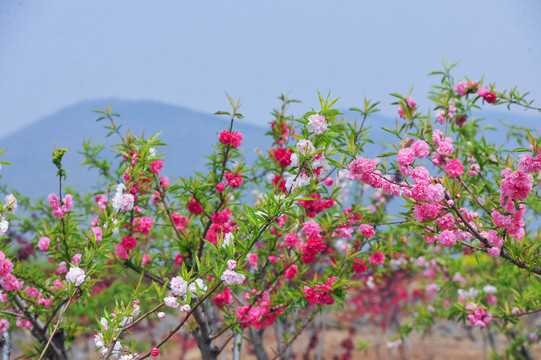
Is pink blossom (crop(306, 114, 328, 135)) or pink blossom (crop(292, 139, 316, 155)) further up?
pink blossom (crop(306, 114, 328, 135))

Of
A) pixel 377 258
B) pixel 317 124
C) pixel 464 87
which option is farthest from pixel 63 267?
pixel 464 87

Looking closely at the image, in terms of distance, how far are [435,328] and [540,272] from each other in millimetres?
13152

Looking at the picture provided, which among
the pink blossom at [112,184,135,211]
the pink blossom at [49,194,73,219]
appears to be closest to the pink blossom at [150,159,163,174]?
the pink blossom at [112,184,135,211]

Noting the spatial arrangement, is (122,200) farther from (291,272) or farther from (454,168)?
(454,168)

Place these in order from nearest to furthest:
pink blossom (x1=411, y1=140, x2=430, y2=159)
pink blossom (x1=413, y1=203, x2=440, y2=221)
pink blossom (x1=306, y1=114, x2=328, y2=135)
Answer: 1. pink blossom (x1=413, y1=203, x2=440, y2=221)
2. pink blossom (x1=306, y1=114, x2=328, y2=135)
3. pink blossom (x1=411, y1=140, x2=430, y2=159)

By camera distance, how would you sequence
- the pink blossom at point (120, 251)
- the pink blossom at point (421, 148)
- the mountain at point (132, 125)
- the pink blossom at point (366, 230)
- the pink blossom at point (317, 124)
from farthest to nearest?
the mountain at point (132, 125), the pink blossom at point (120, 251), the pink blossom at point (366, 230), the pink blossom at point (421, 148), the pink blossom at point (317, 124)

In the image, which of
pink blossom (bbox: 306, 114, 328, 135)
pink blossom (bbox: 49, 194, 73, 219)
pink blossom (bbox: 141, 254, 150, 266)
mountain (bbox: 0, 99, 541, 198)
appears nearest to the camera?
pink blossom (bbox: 306, 114, 328, 135)

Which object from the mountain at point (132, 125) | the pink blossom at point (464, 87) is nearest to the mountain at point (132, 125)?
the mountain at point (132, 125)

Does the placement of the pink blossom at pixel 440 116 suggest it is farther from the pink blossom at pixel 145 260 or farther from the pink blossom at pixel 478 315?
the pink blossom at pixel 145 260

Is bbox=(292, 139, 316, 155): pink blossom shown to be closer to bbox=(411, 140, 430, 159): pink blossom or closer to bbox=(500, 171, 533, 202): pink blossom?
bbox=(411, 140, 430, 159): pink blossom

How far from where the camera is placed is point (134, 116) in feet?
525

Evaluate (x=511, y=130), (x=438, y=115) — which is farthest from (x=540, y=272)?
(x=511, y=130)

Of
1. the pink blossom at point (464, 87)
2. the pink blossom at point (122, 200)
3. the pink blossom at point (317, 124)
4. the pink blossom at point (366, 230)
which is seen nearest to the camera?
the pink blossom at point (317, 124)

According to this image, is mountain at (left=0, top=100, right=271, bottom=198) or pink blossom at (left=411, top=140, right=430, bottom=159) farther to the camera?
mountain at (left=0, top=100, right=271, bottom=198)
